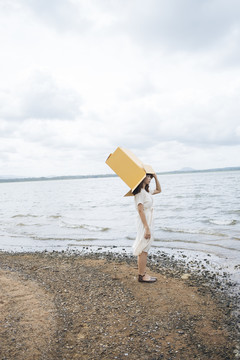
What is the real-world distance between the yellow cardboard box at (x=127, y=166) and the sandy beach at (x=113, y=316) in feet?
7.65

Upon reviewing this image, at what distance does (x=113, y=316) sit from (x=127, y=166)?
271cm

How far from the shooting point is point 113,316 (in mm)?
5023

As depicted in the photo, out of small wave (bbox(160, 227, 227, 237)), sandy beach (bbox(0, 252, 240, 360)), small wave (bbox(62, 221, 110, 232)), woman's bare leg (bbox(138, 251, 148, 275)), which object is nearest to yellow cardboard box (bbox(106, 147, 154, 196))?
woman's bare leg (bbox(138, 251, 148, 275))

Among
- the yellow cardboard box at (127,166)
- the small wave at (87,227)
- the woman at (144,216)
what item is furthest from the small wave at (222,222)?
the yellow cardboard box at (127,166)

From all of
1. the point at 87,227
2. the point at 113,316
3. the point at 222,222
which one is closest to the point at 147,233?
the point at 113,316

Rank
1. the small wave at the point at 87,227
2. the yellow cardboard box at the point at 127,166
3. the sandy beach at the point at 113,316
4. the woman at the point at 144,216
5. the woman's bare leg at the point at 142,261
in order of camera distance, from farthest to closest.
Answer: the small wave at the point at 87,227 < the woman's bare leg at the point at 142,261 < the woman at the point at 144,216 < the yellow cardboard box at the point at 127,166 < the sandy beach at the point at 113,316

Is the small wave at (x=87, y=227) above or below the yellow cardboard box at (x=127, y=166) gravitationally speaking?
below

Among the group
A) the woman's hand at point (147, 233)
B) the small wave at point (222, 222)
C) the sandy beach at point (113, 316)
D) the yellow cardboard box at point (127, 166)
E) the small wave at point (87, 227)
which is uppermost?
the yellow cardboard box at point (127, 166)

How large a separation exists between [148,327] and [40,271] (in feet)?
13.9

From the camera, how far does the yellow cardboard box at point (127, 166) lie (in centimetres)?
541

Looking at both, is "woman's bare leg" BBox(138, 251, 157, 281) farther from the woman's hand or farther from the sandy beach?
the woman's hand

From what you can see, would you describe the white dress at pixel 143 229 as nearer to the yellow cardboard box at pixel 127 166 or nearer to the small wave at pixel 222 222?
the yellow cardboard box at pixel 127 166

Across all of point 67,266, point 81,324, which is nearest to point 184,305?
point 81,324

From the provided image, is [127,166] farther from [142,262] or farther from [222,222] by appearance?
[222,222]
